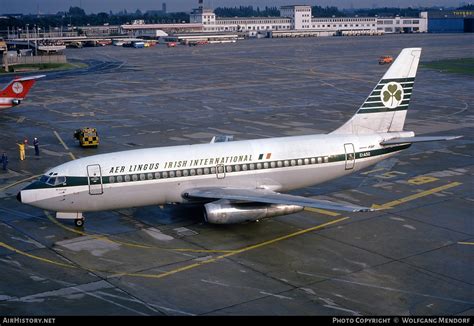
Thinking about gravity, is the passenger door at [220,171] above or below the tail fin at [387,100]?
below

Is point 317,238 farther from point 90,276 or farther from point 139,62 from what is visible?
point 139,62

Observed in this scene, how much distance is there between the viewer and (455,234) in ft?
112

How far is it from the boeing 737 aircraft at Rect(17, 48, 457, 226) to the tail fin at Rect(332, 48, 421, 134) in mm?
67

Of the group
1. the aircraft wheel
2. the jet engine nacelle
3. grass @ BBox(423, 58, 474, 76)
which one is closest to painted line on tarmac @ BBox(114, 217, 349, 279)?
the jet engine nacelle

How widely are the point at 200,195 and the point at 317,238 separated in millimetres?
7043

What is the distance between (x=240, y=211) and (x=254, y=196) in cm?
115

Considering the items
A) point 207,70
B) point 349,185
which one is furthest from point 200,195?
point 207,70

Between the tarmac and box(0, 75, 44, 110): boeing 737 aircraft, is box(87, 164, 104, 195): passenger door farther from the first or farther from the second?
box(0, 75, 44, 110): boeing 737 aircraft

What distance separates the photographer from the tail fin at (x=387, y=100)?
4103 cm

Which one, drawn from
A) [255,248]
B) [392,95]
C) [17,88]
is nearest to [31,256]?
[255,248]

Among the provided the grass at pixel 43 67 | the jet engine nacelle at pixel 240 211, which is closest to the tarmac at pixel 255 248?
the jet engine nacelle at pixel 240 211

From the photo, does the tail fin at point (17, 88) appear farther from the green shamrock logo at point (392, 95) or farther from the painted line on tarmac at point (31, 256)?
the green shamrock logo at point (392, 95)

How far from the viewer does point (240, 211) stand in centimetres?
3378

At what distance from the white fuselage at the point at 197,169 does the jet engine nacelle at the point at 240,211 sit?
9.79ft
